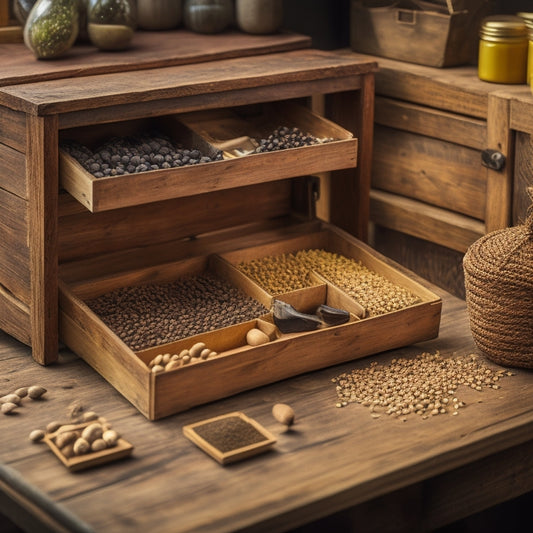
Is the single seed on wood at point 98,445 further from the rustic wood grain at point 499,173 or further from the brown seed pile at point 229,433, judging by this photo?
the rustic wood grain at point 499,173

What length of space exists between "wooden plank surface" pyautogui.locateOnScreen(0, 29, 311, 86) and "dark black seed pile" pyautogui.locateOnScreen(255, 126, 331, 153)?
26 cm

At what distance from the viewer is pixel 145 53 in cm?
246

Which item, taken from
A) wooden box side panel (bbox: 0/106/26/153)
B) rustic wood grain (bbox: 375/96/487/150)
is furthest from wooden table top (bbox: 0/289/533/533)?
rustic wood grain (bbox: 375/96/487/150)

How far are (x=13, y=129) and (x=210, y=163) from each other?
0.41m

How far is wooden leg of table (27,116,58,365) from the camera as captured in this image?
2.06 m

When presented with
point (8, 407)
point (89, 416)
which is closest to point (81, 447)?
point (89, 416)

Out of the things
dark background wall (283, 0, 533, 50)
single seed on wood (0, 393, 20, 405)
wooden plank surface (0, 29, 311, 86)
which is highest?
dark background wall (283, 0, 533, 50)

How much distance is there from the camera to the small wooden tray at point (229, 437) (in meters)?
1.85

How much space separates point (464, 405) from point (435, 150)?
83 cm

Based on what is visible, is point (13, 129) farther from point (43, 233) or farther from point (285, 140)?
point (285, 140)

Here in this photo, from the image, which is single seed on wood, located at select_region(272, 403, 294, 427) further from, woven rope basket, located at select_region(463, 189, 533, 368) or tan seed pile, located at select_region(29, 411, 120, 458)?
woven rope basket, located at select_region(463, 189, 533, 368)

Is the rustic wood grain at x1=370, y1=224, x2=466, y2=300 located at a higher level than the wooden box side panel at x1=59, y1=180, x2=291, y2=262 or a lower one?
lower

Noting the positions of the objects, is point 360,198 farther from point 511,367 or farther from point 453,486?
point 453,486

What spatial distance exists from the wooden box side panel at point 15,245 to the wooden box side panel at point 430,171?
3.48 ft
